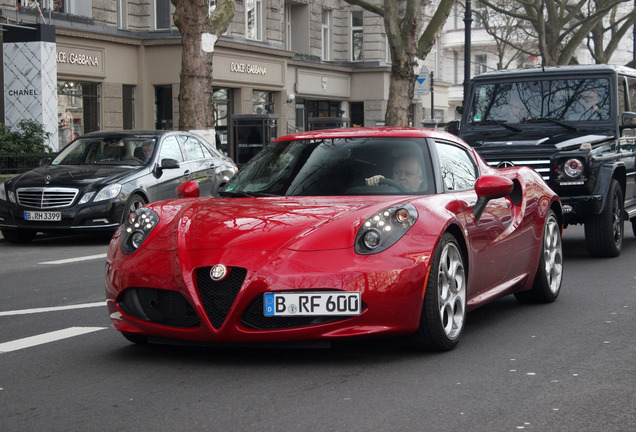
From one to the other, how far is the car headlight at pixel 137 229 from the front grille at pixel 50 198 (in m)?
7.52

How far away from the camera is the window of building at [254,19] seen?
35.7 meters

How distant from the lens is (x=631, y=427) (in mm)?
4336

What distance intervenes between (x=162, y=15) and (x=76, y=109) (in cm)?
446

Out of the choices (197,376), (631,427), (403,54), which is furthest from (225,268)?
(403,54)

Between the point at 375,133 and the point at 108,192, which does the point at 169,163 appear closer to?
the point at 108,192

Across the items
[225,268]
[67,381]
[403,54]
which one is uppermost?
[403,54]

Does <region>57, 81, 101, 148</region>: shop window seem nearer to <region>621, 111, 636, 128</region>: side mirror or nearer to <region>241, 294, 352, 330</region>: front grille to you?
<region>621, 111, 636, 128</region>: side mirror

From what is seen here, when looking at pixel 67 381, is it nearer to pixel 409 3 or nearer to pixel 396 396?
pixel 396 396

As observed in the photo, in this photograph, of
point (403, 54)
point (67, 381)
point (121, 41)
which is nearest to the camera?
point (67, 381)

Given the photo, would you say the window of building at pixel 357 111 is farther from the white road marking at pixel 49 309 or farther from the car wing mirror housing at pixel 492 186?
the car wing mirror housing at pixel 492 186

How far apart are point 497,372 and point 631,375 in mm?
675

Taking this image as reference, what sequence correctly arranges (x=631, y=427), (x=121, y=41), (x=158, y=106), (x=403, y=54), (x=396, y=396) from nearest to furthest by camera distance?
(x=631, y=427), (x=396, y=396), (x=403, y=54), (x=121, y=41), (x=158, y=106)

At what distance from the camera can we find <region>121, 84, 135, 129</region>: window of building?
31.5 meters

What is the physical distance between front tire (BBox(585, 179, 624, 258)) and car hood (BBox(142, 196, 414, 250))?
5.44 m
